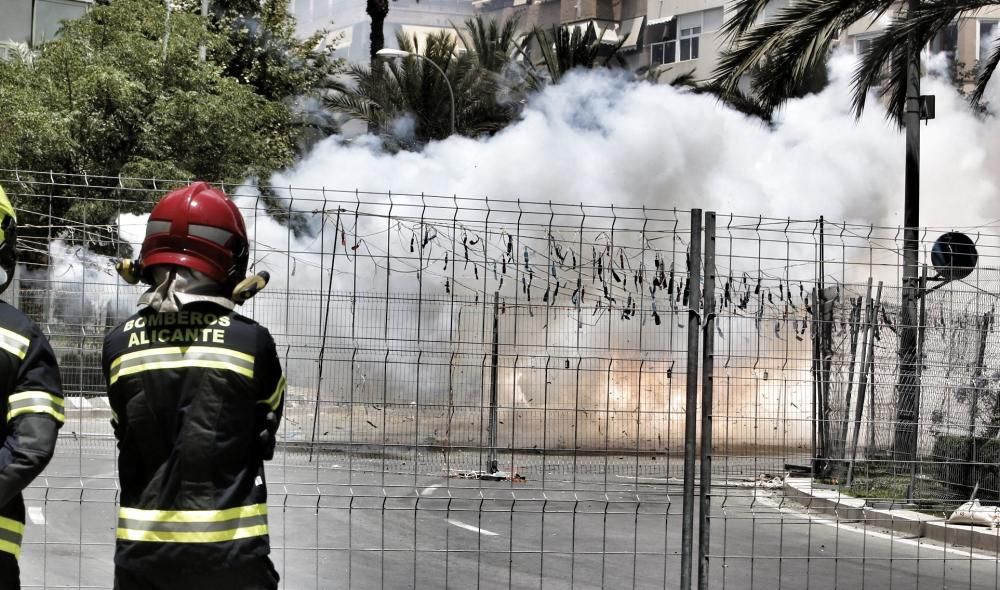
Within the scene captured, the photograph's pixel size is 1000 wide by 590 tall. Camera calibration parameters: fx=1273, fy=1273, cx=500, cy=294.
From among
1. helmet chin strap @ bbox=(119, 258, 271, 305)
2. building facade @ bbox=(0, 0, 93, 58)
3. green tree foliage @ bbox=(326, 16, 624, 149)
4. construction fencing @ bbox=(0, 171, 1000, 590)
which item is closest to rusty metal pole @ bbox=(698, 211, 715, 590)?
construction fencing @ bbox=(0, 171, 1000, 590)

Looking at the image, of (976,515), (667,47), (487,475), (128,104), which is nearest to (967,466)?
(976,515)

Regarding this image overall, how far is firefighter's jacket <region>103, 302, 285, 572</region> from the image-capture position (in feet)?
11.5

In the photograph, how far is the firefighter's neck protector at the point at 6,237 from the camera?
3664mm

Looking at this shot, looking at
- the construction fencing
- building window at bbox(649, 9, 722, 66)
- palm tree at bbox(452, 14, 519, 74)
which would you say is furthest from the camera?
building window at bbox(649, 9, 722, 66)

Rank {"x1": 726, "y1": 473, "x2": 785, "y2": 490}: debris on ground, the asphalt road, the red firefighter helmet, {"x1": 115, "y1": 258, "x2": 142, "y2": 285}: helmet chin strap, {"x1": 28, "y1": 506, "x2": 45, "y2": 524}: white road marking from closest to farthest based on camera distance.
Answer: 1. the red firefighter helmet
2. {"x1": 115, "y1": 258, "x2": 142, "y2": 285}: helmet chin strap
3. {"x1": 726, "y1": 473, "x2": 785, "y2": 490}: debris on ground
4. the asphalt road
5. {"x1": 28, "y1": 506, "x2": 45, "y2": 524}: white road marking

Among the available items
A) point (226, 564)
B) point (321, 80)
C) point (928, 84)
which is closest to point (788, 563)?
point (226, 564)

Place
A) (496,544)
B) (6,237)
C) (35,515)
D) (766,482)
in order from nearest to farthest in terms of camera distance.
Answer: (6,237) < (766,482) < (496,544) < (35,515)

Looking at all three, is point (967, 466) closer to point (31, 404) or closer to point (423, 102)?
point (31, 404)

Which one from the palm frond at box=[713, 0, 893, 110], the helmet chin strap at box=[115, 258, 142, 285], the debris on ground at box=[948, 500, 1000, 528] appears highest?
the palm frond at box=[713, 0, 893, 110]

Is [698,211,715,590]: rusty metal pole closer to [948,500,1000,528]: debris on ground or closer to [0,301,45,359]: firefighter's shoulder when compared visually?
[0,301,45,359]: firefighter's shoulder

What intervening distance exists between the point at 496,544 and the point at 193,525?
6.89 meters

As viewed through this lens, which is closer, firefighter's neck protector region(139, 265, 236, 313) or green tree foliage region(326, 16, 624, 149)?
firefighter's neck protector region(139, 265, 236, 313)

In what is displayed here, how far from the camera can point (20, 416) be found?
344cm

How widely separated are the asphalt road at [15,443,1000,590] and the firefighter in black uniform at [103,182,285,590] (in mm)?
2623
